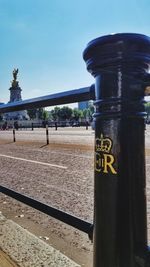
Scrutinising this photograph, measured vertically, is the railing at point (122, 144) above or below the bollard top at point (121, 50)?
below

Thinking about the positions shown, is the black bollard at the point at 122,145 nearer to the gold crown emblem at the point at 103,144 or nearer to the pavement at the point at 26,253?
the gold crown emblem at the point at 103,144

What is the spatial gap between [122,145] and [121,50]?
1.10ft

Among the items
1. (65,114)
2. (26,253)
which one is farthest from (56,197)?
(65,114)

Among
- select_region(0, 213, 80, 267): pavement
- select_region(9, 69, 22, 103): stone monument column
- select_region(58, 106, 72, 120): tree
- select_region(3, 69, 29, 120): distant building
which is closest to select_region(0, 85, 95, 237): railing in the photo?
select_region(0, 213, 80, 267): pavement

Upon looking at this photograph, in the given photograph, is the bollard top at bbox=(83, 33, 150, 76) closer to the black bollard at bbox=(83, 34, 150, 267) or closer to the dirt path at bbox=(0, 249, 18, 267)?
the black bollard at bbox=(83, 34, 150, 267)

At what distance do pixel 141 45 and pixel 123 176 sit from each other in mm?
466

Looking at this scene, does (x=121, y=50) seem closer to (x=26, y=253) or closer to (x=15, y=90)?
(x=26, y=253)

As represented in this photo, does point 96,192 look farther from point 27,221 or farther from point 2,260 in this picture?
point 27,221

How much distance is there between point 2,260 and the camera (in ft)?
6.95

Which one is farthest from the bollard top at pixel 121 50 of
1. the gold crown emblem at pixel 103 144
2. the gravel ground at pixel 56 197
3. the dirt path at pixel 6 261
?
the gravel ground at pixel 56 197

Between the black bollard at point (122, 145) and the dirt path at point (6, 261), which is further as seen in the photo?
the dirt path at point (6, 261)

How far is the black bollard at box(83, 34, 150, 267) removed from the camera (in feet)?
3.45

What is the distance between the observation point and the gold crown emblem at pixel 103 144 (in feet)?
3.54


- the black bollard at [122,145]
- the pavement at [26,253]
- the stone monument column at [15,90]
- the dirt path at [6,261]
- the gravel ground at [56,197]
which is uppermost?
the stone monument column at [15,90]
